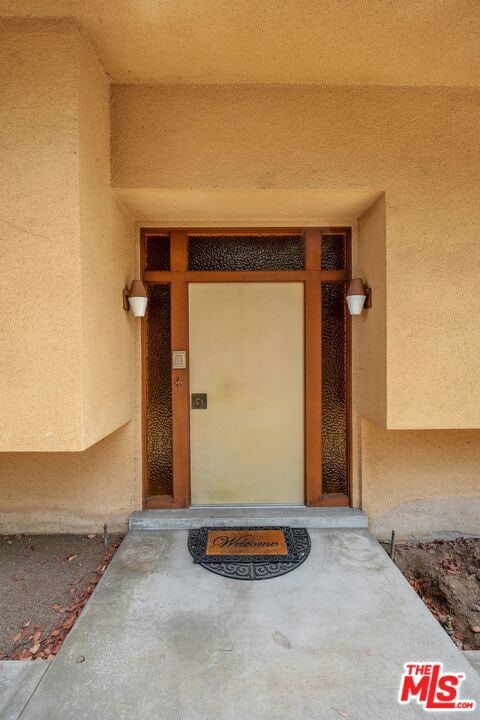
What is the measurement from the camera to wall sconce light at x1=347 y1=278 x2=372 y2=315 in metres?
3.52

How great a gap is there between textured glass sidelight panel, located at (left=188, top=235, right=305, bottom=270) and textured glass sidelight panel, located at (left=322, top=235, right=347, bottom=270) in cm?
24

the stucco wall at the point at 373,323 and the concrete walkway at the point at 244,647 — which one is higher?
the stucco wall at the point at 373,323

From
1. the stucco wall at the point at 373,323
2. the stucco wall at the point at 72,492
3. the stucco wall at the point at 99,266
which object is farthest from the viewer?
the stucco wall at the point at 72,492

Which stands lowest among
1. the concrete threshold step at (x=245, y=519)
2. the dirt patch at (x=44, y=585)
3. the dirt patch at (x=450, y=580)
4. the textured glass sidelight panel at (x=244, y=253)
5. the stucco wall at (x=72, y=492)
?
the dirt patch at (x=450, y=580)

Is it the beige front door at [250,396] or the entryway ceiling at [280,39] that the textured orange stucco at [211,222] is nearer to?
the entryway ceiling at [280,39]

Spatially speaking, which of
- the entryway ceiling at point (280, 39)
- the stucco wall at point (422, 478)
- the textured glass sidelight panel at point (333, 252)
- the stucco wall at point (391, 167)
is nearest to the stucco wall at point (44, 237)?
the entryway ceiling at point (280, 39)

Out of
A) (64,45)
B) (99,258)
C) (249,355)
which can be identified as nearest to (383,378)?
(249,355)

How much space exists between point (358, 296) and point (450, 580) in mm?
2589

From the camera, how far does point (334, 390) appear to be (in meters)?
3.92

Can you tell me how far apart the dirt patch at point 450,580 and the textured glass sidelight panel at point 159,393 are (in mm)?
2474

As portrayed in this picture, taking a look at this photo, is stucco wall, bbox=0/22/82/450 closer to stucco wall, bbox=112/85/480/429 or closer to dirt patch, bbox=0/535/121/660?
stucco wall, bbox=112/85/480/429

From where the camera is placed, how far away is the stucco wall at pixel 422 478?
3.77 m

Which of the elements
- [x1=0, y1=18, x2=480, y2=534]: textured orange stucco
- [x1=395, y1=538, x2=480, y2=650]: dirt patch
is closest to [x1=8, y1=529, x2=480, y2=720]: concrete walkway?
[x1=395, y1=538, x2=480, y2=650]: dirt patch

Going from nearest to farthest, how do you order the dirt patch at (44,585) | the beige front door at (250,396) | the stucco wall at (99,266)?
the dirt patch at (44,585), the stucco wall at (99,266), the beige front door at (250,396)
